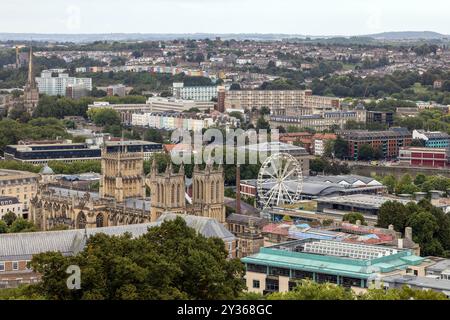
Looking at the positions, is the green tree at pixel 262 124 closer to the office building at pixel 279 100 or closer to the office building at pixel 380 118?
the office building at pixel 380 118

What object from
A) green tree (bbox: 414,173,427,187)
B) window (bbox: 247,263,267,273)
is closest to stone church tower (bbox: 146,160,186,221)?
window (bbox: 247,263,267,273)

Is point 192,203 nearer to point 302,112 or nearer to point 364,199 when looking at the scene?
point 364,199

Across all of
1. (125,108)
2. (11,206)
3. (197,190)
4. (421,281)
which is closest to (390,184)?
(11,206)

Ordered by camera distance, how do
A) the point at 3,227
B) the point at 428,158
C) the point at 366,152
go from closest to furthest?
the point at 3,227 < the point at 428,158 < the point at 366,152

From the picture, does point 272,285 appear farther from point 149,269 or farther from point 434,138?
point 434,138

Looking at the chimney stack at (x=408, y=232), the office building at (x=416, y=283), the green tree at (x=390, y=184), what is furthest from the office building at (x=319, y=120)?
the office building at (x=416, y=283)
